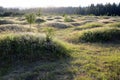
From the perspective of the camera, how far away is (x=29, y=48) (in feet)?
40.8

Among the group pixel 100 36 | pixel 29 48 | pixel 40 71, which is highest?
pixel 29 48

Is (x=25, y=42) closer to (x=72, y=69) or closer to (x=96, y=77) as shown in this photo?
(x=72, y=69)

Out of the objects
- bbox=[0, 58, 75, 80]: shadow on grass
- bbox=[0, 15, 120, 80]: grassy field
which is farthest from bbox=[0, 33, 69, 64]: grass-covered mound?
bbox=[0, 58, 75, 80]: shadow on grass

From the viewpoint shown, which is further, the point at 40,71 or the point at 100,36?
the point at 100,36

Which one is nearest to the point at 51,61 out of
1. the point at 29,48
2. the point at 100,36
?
the point at 29,48

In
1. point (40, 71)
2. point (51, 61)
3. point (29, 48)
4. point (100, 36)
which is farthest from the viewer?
point (100, 36)

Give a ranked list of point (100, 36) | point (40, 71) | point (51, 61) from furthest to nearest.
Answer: point (100, 36) → point (51, 61) → point (40, 71)

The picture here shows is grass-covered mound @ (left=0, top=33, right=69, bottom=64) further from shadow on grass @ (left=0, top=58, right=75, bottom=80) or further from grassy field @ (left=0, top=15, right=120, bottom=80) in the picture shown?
shadow on grass @ (left=0, top=58, right=75, bottom=80)

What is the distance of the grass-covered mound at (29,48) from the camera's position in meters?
12.0

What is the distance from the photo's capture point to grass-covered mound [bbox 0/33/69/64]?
1202 centimetres

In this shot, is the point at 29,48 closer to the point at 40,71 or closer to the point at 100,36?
the point at 40,71

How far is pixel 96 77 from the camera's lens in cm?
966

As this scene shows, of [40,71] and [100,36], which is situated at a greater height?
[100,36]

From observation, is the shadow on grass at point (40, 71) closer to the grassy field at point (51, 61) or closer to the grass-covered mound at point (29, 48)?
the grassy field at point (51, 61)
